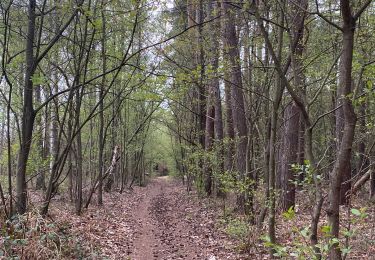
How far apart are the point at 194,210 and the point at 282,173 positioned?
451cm

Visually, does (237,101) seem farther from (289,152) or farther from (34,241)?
(34,241)

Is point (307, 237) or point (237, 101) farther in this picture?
point (237, 101)

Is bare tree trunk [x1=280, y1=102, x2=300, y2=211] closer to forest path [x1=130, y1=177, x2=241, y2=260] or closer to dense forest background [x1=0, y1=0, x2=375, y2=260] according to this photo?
dense forest background [x1=0, y1=0, x2=375, y2=260]

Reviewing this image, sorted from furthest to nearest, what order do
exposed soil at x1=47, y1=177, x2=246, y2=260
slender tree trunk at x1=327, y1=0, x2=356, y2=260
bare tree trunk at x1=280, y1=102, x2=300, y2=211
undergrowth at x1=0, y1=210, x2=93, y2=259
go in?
bare tree trunk at x1=280, y1=102, x2=300, y2=211, exposed soil at x1=47, y1=177, x2=246, y2=260, undergrowth at x1=0, y1=210, x2=93, y2=259, slender tree trunk at x1=327, y1=0, x2=356, y2=260

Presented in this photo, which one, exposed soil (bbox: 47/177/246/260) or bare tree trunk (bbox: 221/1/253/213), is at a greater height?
bare tree trunk (bbox: 221/1/253/213)

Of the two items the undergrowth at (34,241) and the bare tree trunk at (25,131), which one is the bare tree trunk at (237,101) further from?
the bare tree trunk at (25,131)

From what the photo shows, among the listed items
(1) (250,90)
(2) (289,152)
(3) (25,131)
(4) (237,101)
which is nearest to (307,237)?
(1) (250,90)

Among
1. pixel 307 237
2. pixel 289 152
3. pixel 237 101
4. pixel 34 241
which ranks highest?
pixel 237 101

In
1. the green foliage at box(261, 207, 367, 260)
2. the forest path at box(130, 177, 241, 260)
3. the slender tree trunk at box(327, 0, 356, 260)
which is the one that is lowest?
the forest path at box(130, 177, 241, 260)

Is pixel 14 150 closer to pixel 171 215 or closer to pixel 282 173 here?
pixel 171 215

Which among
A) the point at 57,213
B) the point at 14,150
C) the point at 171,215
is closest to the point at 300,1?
the point at 57,213

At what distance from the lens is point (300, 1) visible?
5.68m

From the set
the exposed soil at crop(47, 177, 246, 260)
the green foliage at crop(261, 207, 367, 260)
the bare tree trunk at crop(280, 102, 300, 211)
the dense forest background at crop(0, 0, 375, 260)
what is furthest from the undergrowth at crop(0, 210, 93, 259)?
the bare tree trunk at crop(280, 102, 300, 211)

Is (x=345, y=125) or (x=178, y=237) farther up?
(x=345, y=125)
